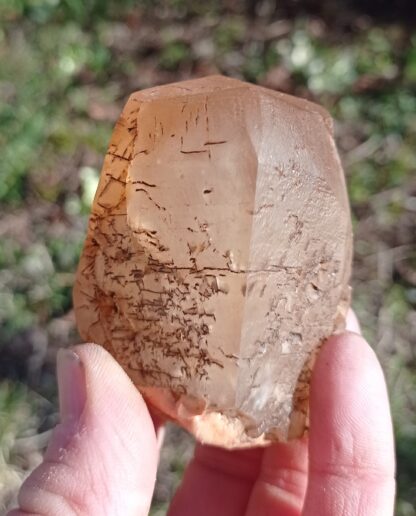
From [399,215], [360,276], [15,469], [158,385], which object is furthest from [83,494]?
[399,215]

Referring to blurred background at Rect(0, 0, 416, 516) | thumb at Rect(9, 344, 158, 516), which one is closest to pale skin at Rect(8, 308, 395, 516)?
thumb at Rect(9, 344, 158, 516)

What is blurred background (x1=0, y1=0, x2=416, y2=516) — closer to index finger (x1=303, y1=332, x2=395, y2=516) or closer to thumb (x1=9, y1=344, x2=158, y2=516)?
index finger (x1=303, y1=332, x2=395, y2=516)

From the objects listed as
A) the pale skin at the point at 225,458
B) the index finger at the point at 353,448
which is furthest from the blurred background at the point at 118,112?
the index finger at the point at 353,448

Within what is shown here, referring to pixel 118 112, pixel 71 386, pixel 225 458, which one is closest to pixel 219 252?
pixel 71 386

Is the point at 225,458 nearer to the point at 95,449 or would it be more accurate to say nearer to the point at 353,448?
the point at 353,448

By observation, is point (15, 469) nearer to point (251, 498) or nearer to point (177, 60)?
point (251, 498)

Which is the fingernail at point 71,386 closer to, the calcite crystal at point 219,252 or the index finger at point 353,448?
the calcite crystal at point 219,252
